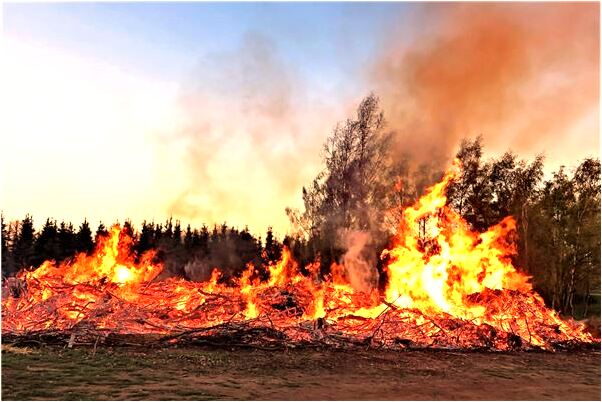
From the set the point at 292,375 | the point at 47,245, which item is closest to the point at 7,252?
the point at 47,245

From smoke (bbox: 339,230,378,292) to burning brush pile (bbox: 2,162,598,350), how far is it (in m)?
3.67

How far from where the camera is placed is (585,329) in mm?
13055

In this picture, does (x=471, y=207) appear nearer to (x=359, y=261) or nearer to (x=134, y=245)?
(x=359, y=261)

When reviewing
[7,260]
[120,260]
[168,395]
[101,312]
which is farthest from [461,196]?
[7,260]

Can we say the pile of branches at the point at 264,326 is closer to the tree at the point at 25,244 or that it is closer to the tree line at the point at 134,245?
the tree line at the point at 134,245

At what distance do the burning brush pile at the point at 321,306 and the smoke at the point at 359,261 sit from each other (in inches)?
144

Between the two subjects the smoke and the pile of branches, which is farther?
the smoke

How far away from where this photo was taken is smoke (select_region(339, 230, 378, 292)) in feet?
59.5

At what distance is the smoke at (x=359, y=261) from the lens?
18.1m

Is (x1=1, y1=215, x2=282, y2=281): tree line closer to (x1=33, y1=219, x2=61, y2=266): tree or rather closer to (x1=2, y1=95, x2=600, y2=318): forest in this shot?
(x1=33, y1=219, x2=61, y2=266): tree

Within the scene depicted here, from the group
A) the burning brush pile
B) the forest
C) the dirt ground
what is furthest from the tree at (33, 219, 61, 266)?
the dirt ground

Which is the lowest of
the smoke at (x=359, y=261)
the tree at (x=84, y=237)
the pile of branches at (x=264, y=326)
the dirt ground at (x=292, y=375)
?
the dirt ground at (x=292, y=375)

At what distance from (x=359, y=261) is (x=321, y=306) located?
7.43 meters

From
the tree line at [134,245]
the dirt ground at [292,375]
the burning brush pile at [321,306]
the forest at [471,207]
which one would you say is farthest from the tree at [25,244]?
the dirt ground at [292,375]
